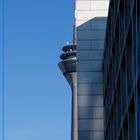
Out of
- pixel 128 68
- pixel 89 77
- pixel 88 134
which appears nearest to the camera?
pixel 128 68

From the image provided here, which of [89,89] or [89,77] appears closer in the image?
[89,89]

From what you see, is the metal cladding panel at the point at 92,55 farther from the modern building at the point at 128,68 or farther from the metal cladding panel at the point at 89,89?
the modern building at the point at 128,68

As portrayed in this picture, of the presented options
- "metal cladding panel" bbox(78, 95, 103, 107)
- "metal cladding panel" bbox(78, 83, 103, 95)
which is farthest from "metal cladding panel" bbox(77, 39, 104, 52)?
"metal cladding panel" bbox(78, 95, 103, 107)

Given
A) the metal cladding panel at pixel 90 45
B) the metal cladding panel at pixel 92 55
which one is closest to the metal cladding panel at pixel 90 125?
the metal cladding panel at pixel 92 55

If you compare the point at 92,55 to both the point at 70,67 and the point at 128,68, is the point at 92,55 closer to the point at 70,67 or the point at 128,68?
the point at 128,68

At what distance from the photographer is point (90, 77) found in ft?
229

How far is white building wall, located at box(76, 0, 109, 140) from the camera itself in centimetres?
6867

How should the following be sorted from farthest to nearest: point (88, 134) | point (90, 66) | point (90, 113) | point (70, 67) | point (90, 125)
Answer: point (70, 67) < point (90, 66) < point (90, 113) < point (90, 125) < point (88, 134)

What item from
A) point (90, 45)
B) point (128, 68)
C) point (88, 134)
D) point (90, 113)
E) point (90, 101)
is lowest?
point (88, 134)

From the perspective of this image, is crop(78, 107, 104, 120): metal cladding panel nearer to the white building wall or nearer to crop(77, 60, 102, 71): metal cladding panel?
the white building wall

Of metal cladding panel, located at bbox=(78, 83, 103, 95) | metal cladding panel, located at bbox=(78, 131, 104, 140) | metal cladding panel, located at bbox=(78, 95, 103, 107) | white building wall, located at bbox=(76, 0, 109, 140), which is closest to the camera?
metal cladding panel, located at bbox=(78, 131, 104, 140)

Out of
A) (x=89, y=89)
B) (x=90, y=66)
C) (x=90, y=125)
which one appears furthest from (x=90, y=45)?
(x=90, y=125)

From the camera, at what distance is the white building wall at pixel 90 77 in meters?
68.7

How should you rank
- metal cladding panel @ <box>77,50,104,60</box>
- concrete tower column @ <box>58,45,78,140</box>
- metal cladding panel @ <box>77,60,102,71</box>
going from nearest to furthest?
metal cladding panel @ <box>77,60,102,71</box>, metal cladding panel @ <box>77,50,104,60</box>, concrete tower column @ <box>58,45,78,140</box>
